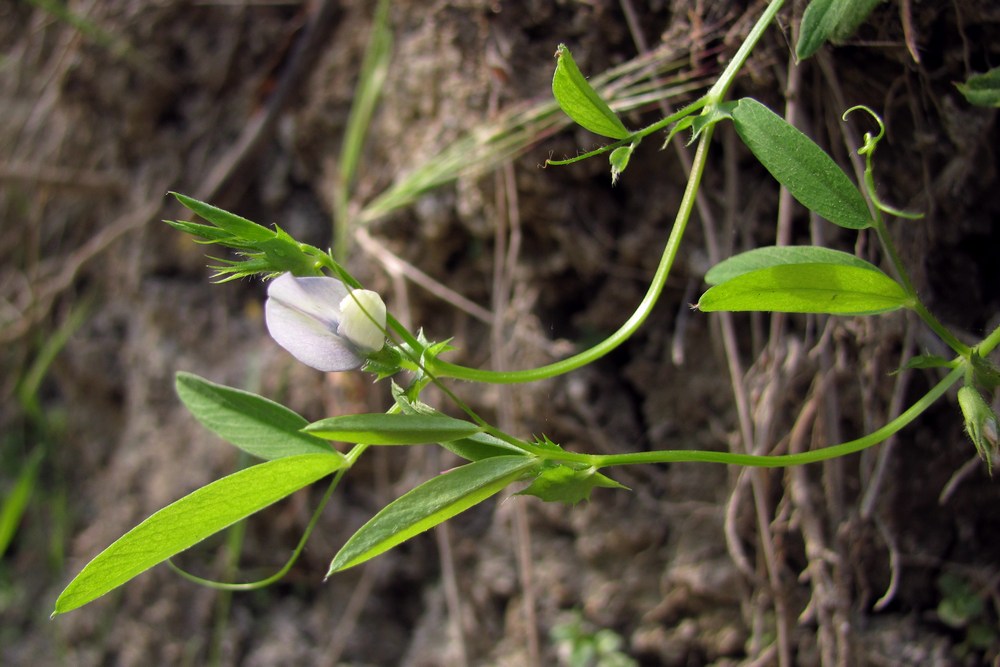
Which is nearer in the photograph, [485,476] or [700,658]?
[485,476]

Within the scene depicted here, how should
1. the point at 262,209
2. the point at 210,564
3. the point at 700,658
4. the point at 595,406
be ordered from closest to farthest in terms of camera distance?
the point at 700,658
the point at 595,406
the point at 210,564
the point at 262,209

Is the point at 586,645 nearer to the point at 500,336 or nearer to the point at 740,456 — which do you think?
the point at 500,336

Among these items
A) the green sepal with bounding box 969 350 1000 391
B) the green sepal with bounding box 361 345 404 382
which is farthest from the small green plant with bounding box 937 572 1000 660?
the green sepal with bounding box 361 345 404 382

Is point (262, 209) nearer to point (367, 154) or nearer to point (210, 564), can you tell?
point (367, 154)

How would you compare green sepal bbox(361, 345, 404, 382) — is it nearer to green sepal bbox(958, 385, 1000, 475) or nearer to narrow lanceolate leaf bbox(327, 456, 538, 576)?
narrow lanceolate leaf bbox(327, 456, 538, 576)

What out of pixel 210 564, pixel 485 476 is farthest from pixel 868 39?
pixel 210 564

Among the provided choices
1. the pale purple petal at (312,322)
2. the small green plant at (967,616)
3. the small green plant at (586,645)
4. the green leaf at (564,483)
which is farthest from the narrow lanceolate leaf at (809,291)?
the small green plant at (586,645)
